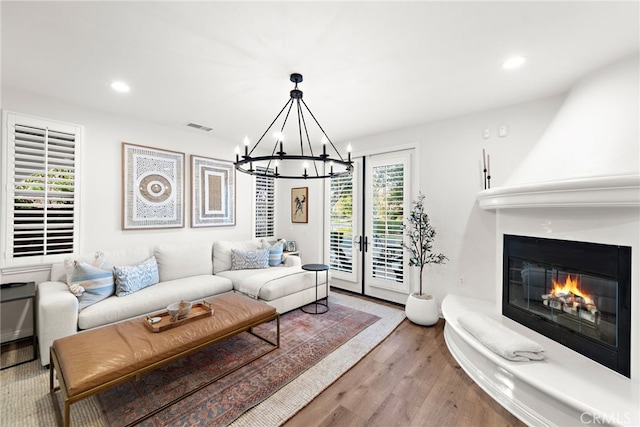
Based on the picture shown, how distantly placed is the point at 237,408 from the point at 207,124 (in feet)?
11.5

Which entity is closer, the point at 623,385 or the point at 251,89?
the point at 623,385

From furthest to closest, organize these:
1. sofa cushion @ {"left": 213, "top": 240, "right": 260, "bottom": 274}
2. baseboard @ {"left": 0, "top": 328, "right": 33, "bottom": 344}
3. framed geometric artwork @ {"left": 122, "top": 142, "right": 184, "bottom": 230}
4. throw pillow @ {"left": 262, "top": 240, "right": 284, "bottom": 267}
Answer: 1. throw pillow @ {"left": 262, "top": 240, "right": 284, "bottom": 267}
2. sofa cushion @ {"left": 213, "top": 240, "right": 260, "bottom": 274}
3. framed geometric artwork @ {"left": 122, "top": 142, "right": 184, "bottom": 230}
4. baseboard @ {"left": 0, "top": 328, "right": 33, "bottom": 344}

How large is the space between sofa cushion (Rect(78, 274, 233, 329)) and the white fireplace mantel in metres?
3.57

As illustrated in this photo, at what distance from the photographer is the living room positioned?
1.73 m

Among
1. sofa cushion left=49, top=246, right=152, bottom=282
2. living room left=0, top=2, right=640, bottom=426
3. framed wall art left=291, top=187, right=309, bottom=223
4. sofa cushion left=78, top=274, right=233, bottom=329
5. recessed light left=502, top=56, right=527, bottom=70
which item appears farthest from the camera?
framed wall art left=291, top=187, right=309, bottom=223

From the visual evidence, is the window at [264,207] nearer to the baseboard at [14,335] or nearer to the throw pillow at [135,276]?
the throw pillow at [135,276]

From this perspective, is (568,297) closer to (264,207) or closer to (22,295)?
(264,207)

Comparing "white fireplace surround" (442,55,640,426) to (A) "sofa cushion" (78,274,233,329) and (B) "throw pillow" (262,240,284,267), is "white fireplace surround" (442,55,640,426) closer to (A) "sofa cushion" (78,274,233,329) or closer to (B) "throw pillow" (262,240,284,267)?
(B) "throw pillow" (262,240,284,267)

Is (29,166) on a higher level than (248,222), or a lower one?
higher

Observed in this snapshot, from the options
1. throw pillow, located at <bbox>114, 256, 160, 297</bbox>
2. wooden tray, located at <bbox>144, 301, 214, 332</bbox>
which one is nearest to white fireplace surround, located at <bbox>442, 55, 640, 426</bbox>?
wooden tray, located at <bbox>144, 301, 214, 332</bbox>

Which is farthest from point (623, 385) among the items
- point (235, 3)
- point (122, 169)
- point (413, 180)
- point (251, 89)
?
point (122, 169)

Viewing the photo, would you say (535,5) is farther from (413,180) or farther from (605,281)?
(413,180)

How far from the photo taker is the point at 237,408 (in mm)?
1904

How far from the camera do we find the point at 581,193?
6.18ft
